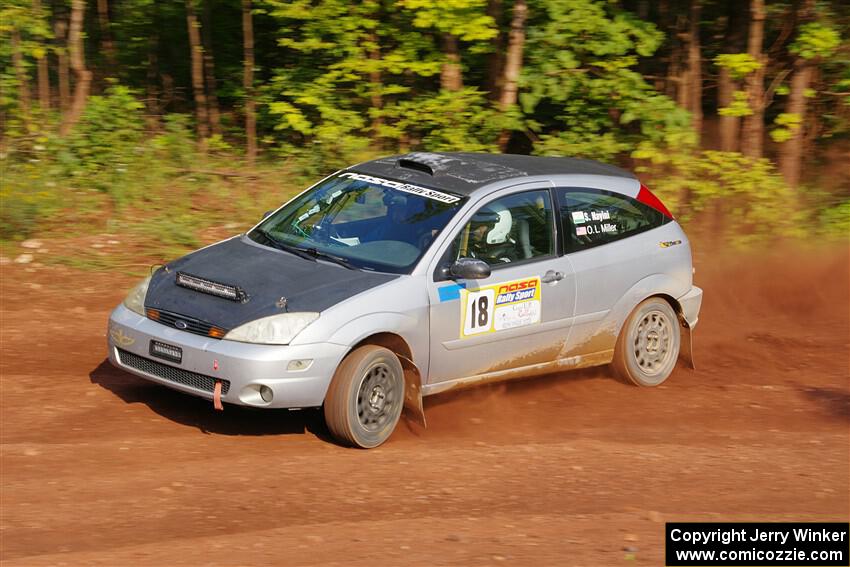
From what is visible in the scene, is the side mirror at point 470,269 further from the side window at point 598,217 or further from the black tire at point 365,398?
the side window at point 598,217

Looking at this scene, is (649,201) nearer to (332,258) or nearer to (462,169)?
(462,169)

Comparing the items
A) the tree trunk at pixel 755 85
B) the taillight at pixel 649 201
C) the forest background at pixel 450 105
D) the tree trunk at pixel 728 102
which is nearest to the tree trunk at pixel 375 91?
the forest background at pixel 450 105

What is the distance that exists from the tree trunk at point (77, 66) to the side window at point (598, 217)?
783cm

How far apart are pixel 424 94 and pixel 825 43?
4923 millimetres

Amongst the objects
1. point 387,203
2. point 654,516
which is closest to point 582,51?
point 387,203

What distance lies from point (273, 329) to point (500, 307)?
5.66 ft

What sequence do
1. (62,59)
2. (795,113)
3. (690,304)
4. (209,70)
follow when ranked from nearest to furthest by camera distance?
1. (690,304)
2. (795,113)
3. (62,59)
4. (209,70)

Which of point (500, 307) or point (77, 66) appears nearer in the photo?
point (500, 307)

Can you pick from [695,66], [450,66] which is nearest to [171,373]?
[450,66]

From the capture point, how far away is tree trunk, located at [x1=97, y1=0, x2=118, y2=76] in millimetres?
16016

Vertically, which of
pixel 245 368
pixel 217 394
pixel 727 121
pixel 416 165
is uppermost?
pixel 416 165

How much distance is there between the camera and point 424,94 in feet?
47.3

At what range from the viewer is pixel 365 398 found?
275 inches

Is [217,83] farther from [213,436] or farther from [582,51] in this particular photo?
[213,436]
